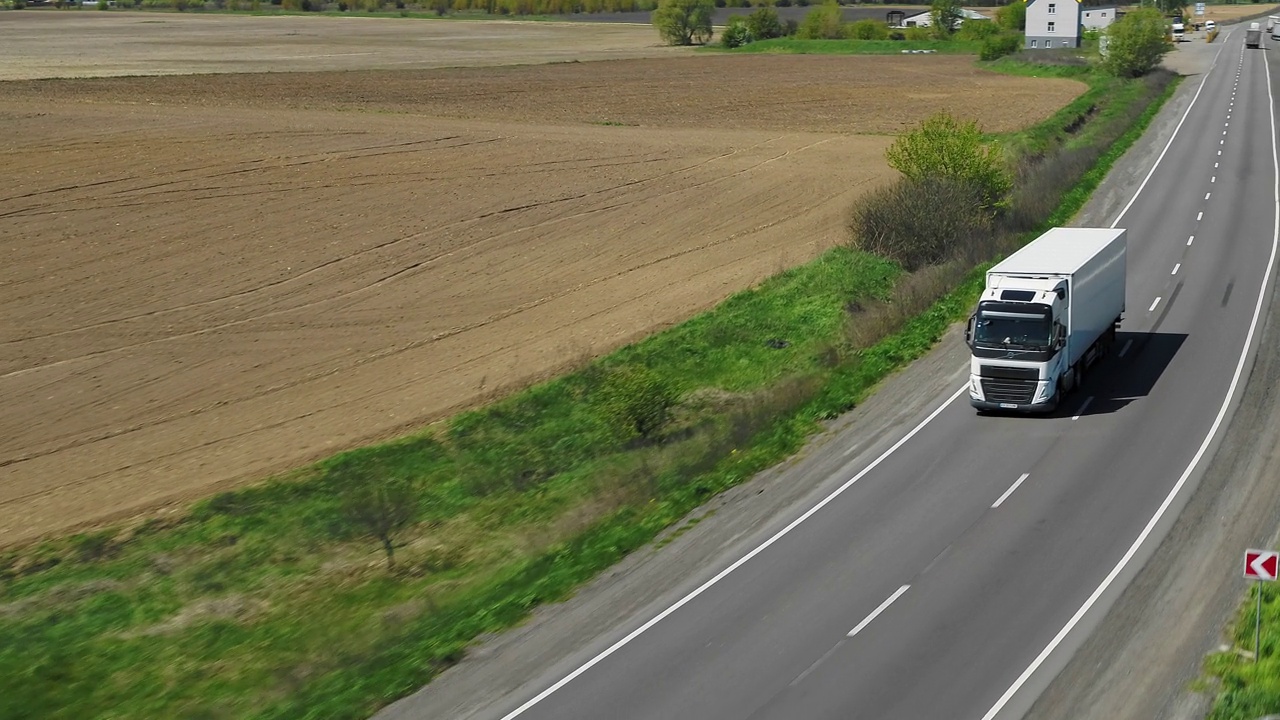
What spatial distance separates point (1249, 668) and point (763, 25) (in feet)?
477

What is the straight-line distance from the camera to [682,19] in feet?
498

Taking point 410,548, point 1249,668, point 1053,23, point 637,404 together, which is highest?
point 1053,23

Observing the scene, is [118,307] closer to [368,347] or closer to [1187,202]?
[368,347]

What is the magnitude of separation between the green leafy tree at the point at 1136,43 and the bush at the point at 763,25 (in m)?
62.0

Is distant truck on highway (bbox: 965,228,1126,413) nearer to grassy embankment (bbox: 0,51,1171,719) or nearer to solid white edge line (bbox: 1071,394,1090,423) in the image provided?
solid white edge line (bbox: 1071,394,1090,423)

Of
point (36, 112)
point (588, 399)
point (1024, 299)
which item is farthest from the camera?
point (36, 112)

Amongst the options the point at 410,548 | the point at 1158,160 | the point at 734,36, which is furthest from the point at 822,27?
the point at 410,548

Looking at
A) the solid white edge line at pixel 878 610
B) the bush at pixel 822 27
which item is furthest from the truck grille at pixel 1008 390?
the bush at pixel 822 27

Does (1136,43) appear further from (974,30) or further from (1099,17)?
(1099,17)

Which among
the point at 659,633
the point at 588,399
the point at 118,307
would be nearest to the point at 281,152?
the point at 118,307

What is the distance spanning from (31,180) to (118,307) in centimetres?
1499

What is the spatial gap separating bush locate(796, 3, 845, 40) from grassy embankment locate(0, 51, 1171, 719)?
12609cm

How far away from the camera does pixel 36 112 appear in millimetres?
64688

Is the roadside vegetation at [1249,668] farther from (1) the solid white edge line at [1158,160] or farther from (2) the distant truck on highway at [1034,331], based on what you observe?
(1) the solid white edge line at [1158,160]
